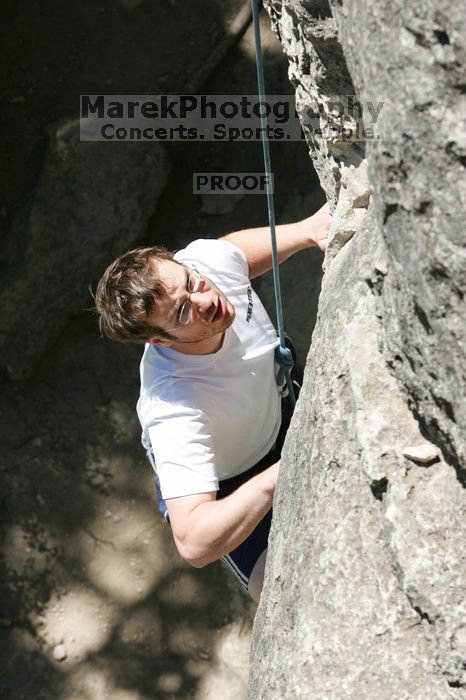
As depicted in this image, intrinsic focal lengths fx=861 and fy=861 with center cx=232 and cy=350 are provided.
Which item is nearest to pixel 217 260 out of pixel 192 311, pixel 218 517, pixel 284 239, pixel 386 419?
pixel 284 239

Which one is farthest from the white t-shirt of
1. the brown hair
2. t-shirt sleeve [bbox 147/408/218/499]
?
the brown hair

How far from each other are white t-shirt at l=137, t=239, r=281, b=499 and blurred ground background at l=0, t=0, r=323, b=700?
1.32 metres

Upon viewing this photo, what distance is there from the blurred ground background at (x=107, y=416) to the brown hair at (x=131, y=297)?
1.57m

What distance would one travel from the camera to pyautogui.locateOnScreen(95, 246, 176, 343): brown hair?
1.69m

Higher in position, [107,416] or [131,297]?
[131,297]

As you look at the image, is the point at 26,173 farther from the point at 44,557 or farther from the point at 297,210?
the point at 44,557

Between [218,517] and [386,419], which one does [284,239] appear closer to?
[218,517]

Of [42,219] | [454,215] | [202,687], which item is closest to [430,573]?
[454,215]

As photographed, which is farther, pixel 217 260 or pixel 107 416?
pixel 107 416

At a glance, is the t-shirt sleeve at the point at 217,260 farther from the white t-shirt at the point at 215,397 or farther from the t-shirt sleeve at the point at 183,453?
the t-shirt sleeve at the point at 183,453

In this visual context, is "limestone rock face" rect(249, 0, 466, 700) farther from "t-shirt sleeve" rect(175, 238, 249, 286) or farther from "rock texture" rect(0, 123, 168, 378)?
"rock texture" rect(0, 123, 168, 378)

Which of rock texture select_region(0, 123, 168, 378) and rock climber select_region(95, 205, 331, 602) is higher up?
rock texture select_region(0, 123, 168, 378)

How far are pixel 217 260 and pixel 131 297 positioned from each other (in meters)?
0.31

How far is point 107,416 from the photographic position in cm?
350
